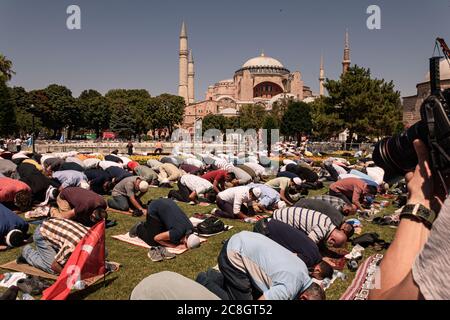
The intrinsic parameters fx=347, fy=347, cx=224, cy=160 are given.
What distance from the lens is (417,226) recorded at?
1.43m

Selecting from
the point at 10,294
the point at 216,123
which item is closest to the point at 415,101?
the point at 216,123

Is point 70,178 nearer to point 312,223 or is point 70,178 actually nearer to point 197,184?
point 197,184

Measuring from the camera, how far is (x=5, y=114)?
40188 mm

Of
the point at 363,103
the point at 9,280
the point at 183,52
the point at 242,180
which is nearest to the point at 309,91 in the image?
the point at 183,52

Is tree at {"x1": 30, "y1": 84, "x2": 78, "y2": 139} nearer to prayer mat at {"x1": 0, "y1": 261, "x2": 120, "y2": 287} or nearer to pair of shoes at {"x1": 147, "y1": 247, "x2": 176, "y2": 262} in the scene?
prayer mat at {"x1": 0, "y1": 261, "x2": 120, "y2": 287}

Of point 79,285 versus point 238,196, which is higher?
point 238,196

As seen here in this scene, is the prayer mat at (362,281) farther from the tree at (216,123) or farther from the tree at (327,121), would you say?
the tree at (216,123)

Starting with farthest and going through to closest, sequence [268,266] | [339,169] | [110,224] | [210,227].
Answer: [339,169] → [110,224] → [210,227] → [268,266]

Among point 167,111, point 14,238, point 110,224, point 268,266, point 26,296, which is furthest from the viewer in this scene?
point 167,111

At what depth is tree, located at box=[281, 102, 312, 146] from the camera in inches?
2108

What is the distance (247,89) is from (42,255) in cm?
9917

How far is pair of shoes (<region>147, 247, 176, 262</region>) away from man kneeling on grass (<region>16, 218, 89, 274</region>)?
1.21 meters

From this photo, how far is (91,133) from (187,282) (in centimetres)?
8706

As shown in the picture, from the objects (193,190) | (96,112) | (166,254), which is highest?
(96,112)
